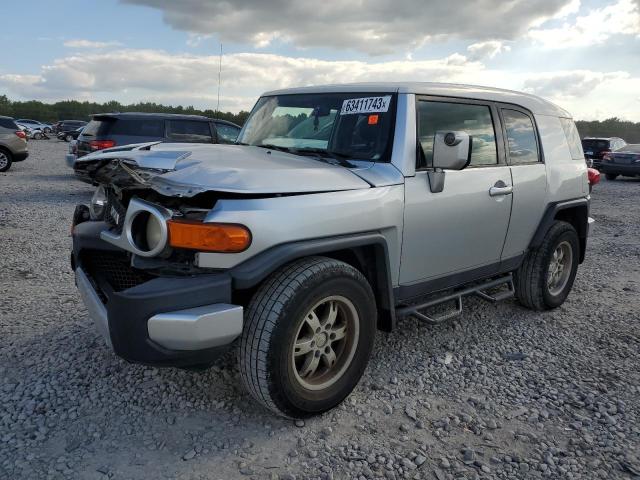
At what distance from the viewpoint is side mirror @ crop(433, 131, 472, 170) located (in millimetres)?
3170

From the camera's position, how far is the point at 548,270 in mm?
4750

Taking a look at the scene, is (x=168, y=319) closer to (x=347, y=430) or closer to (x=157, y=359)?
(x=157, y=359)

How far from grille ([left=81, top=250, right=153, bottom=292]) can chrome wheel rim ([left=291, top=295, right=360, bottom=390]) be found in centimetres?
92

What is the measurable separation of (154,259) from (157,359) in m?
0.51

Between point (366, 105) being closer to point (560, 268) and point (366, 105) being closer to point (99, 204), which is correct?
point (99, 204)

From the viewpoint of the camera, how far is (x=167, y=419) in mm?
2941

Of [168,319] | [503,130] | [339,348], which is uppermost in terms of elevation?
[503,130]

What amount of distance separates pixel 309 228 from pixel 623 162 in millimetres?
18712

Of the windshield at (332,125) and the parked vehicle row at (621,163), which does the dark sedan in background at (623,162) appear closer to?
the parked vehicle row at (621,163)

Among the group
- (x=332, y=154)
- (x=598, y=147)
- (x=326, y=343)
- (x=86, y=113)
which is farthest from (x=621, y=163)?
(x=86, y=113)

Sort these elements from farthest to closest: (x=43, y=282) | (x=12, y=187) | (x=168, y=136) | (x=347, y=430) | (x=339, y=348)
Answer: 1. (x=12, y=187)
2. (x=168, y=136)
3. (x=43, y=282)
4. (x=339, y=348)
5. (x=347, y=430)

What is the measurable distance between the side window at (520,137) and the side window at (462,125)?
0.73 ft

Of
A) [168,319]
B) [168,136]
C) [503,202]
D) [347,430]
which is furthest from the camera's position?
[168,136]

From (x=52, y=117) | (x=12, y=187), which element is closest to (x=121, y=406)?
(x=12, y=187)
